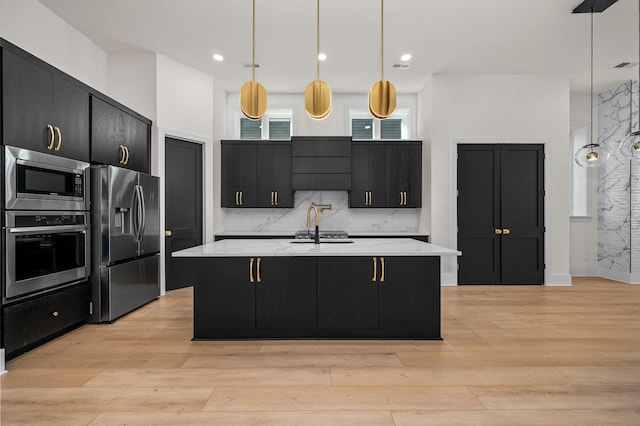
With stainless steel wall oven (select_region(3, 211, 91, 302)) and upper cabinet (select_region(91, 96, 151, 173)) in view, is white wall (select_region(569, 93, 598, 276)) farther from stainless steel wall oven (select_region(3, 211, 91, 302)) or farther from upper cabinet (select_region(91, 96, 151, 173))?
Answer: stainless steel wall oven (select_region(3, 211, 91, 302))

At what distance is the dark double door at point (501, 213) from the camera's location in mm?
5727

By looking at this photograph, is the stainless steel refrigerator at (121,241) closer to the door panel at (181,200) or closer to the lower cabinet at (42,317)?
the lower cabinet at (42,317)

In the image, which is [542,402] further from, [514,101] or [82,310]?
[514,101]

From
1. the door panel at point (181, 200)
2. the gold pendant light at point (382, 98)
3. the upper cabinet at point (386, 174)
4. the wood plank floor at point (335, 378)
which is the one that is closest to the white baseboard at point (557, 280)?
the wood plank floor at point (335, 378)

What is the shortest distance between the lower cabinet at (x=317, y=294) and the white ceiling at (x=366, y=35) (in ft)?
Answer: 8.37

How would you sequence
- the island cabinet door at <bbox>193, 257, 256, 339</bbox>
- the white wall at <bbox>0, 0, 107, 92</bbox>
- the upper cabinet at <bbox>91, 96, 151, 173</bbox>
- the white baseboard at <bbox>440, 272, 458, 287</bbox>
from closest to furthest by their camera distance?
the island cabinet door at <bbox>193, 257, 256, 339</bbox> → the white wall at <bbox>0, 0, 107, 92</bbox> → the upper cabinet at <bbox>91, 96, 151, 173</bbox> → the white baseboard at <bbox>440, 272, 458, 287</bbox>

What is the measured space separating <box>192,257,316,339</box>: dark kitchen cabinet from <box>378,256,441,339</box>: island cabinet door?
598 millimetres

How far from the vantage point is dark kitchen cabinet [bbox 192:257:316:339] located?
3156 mm

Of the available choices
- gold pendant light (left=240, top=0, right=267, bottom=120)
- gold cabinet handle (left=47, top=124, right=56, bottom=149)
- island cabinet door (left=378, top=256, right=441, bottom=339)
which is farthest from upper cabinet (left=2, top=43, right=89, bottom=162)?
island cabinet door (left=378, top=256, right=441, bottom=339)

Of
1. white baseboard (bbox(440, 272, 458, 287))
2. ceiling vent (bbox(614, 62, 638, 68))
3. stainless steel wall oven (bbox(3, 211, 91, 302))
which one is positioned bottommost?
white baseboard (bbox(440, 272, 458, 287))

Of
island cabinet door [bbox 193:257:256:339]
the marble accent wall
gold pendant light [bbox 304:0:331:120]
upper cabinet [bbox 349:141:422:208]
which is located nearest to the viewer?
gold pendant light [bbox 304:0:331:120]

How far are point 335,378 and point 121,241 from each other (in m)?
2.63

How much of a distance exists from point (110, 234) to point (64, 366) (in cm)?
133

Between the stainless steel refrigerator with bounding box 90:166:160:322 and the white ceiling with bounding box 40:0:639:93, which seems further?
the white ceiling with bounding box 40:0:639:93
